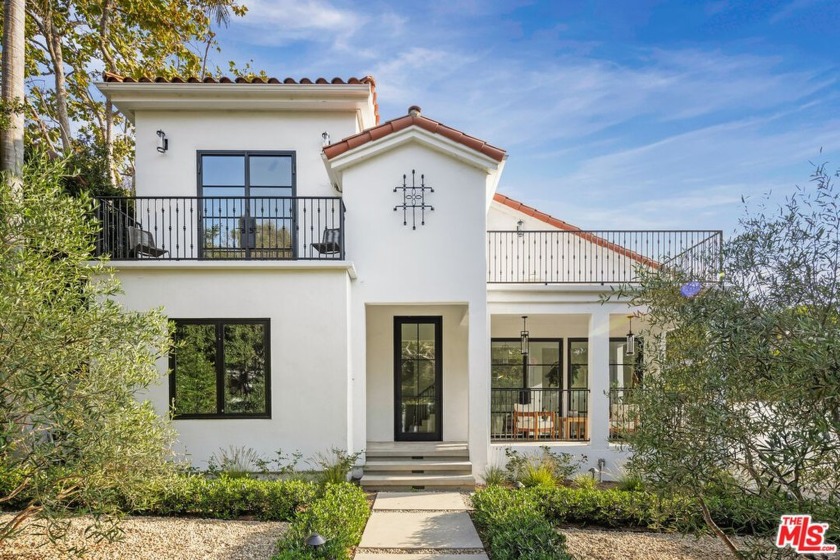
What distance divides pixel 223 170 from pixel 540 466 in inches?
405

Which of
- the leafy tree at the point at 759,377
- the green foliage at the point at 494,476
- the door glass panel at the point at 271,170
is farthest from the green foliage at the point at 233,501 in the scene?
the door glass panel at the point at 271,170

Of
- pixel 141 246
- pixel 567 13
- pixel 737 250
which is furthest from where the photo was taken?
pixel 567 13

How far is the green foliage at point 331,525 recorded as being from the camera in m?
5.34

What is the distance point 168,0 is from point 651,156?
1625 centimetres

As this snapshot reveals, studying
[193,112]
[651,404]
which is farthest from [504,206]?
[651,404]

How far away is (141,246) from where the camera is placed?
32.2ft

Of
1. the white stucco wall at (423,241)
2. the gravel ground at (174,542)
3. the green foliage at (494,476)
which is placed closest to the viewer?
the gravel ground at (174,542)

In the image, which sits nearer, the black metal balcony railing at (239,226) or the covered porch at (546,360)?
the black metal balcony railing at (239,226)

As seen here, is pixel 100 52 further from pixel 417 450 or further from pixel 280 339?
pixel 417 450

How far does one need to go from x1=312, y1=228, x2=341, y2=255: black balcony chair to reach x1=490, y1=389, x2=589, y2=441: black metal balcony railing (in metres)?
6.10

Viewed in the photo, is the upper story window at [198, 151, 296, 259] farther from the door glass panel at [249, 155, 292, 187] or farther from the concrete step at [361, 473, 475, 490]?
the concrete step at [361, 473, 475, 490]

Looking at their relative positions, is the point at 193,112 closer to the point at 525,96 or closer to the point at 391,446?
the point at 525,96

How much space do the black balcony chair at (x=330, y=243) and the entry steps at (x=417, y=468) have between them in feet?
15.3

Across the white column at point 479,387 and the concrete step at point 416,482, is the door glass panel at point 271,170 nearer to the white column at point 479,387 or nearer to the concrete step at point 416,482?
the white column at point 479,387
